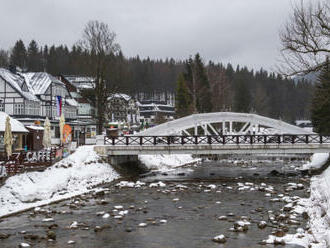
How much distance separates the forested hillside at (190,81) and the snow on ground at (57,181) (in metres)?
11.1

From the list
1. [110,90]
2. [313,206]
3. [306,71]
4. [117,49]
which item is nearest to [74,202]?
[313,206]

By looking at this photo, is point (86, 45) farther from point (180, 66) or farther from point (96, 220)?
point (180, 66)

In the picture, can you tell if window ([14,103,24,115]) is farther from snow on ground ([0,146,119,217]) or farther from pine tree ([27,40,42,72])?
pine tree ([27,40,42,72])

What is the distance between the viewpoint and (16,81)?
47.4 meters

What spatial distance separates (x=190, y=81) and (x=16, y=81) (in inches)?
1119

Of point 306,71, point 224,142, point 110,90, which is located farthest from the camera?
point 110,90

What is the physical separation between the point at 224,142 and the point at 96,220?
14748mm

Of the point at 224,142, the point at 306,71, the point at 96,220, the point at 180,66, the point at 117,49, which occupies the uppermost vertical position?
the point at 180,66

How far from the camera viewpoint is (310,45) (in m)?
17.5

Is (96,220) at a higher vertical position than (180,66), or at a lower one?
lower

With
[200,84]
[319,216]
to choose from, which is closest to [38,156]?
[319,216]

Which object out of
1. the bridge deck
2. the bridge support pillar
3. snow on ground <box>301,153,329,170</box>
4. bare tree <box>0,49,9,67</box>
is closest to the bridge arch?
the bridge deck

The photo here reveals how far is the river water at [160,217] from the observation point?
489 inches

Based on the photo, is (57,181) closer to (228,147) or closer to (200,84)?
(228,147)
